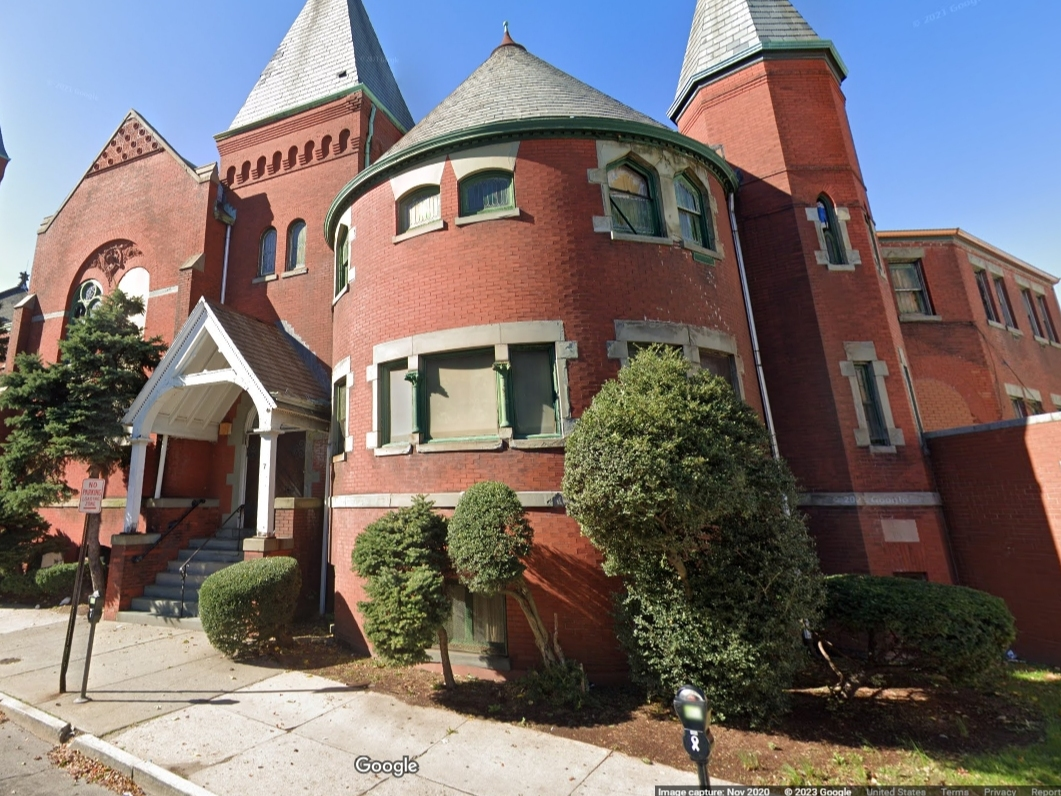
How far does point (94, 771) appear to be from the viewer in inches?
209

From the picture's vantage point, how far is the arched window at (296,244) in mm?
15891

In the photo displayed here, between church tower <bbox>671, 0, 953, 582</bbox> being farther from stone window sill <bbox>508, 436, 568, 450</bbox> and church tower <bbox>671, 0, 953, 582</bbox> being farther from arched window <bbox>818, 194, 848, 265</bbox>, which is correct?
stone window sill <bbox>508, 436, 568, 450</bbox>

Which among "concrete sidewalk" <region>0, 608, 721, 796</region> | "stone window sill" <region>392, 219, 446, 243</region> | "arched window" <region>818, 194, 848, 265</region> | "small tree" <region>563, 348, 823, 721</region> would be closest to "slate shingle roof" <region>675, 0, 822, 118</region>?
"arched window" <region>818, 194, 848, 265</region>

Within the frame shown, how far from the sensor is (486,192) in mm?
9484

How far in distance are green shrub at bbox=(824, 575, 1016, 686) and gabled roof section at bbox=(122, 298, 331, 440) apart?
10.4 metres

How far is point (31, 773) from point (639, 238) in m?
10.2

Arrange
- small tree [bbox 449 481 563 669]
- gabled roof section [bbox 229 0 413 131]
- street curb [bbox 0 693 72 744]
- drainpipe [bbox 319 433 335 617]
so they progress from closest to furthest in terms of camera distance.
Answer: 1. street curb [bbox 0 693 72 744]
2. small tree [bbox 449 481 563 669]
3. drainpipe [bbox 319 433 335 617]
4. gabled roof section [bbox 229 0 413 131]

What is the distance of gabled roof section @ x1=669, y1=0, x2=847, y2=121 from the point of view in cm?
1250

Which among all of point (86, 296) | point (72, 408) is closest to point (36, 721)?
point (72, 408)

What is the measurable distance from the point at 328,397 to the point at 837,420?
11.4 metres

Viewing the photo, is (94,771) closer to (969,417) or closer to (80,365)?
(80,365)

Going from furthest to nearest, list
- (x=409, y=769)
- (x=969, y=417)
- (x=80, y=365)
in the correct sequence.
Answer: (x=969, y=417) → (x=80, y=365) → (x=409, y=769)

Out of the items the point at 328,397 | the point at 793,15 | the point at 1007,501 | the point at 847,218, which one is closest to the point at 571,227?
the point at 847,218

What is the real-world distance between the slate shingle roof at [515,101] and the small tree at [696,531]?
227 inches
